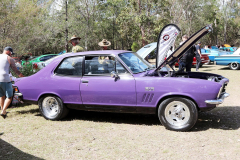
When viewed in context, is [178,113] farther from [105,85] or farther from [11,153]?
[11,153]

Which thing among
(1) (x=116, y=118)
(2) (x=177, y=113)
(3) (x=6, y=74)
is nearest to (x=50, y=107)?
(3) (x=6, y=74)

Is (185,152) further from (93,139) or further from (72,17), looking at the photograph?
(72,17)

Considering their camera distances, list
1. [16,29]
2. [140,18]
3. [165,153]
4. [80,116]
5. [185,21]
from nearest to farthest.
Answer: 1. [165,153]
2. [80,116]
3. [16,29]
4. [140,18]
5. [185,21]

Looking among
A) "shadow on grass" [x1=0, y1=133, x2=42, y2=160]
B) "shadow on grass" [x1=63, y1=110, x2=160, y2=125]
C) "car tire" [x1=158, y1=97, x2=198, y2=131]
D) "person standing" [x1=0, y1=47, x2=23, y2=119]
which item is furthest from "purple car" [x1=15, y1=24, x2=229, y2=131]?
"shadow on grass" [x1=0, y1=133, x2=42, y2=160]

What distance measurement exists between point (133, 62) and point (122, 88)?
2.47 ft

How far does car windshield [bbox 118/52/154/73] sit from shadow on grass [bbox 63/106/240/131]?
4.18 feet

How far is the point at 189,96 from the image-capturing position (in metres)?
4.44

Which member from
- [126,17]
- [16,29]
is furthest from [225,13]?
[16,29]

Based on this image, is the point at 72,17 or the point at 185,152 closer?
the point at 185,152

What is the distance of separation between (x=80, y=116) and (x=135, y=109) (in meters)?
1.87

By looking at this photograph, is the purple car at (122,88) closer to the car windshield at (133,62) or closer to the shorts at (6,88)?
the car windshield at (133,62)

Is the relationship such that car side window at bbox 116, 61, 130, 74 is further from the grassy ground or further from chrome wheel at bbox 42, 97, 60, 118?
chrome wheel at bbox 42, 97, 60, 118

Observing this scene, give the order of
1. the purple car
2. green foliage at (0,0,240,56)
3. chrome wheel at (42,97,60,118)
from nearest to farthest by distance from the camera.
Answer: the purple car < chrome wheel at (42,97,60,118) < green foliage at (0,0,240,56)

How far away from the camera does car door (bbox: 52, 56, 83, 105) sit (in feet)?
17.1
